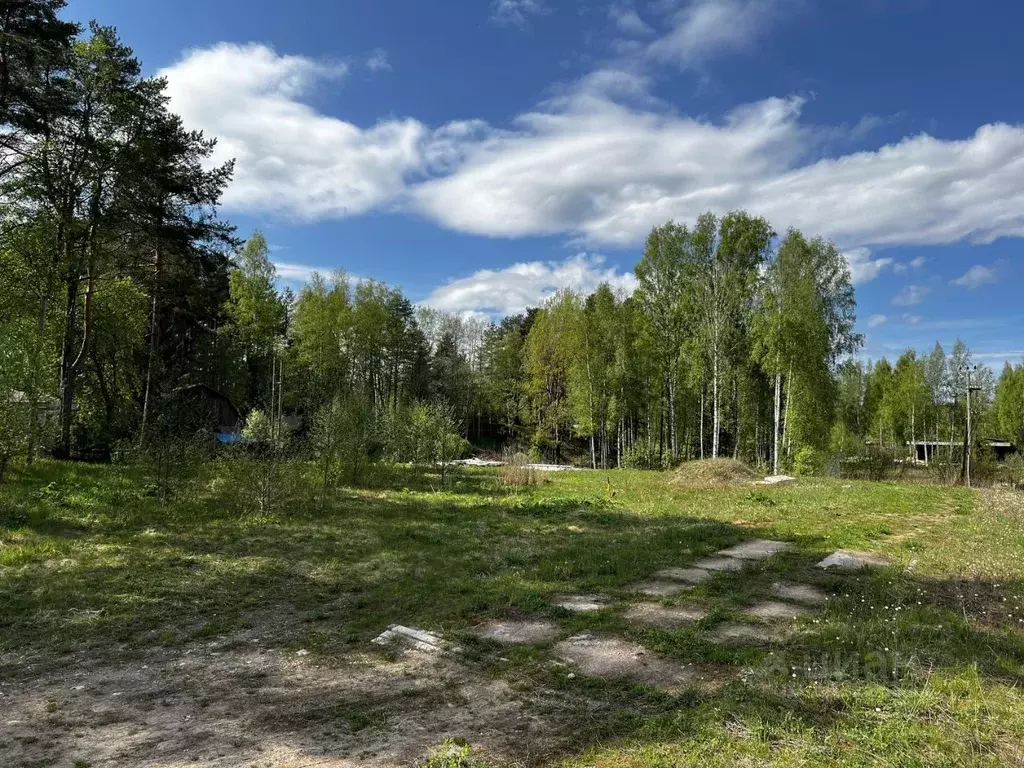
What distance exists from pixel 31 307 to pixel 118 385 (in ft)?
35.1

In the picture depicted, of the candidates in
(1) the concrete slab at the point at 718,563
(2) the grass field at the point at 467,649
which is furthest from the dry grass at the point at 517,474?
(1) the concrete slab at the point at 718,563

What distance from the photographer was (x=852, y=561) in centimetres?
711

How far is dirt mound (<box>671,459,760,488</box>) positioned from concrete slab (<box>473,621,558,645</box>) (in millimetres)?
13187

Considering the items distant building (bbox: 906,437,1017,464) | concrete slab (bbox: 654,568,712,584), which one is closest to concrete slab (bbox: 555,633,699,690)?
concrete slab (bbox: 654,568,712,584)

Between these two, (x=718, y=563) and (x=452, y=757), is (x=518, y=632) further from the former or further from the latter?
(x=718, y=563)

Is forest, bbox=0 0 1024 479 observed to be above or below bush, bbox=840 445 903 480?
above

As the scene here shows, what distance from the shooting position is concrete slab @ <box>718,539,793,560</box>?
7.69 metres

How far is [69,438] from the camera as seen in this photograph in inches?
687

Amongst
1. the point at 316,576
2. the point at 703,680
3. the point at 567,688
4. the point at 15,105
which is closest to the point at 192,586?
the point at 316,576

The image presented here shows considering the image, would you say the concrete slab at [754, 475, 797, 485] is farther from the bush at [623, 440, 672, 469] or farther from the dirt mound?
the bush at [623, 440, 672, 469]

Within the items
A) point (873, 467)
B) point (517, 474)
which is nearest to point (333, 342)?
point (517, 474)

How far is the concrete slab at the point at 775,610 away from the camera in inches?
200

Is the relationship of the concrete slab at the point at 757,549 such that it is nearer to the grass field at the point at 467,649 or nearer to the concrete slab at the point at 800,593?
the grass field at the point at 467,649

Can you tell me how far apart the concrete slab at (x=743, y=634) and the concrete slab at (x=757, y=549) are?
2.96 meters
